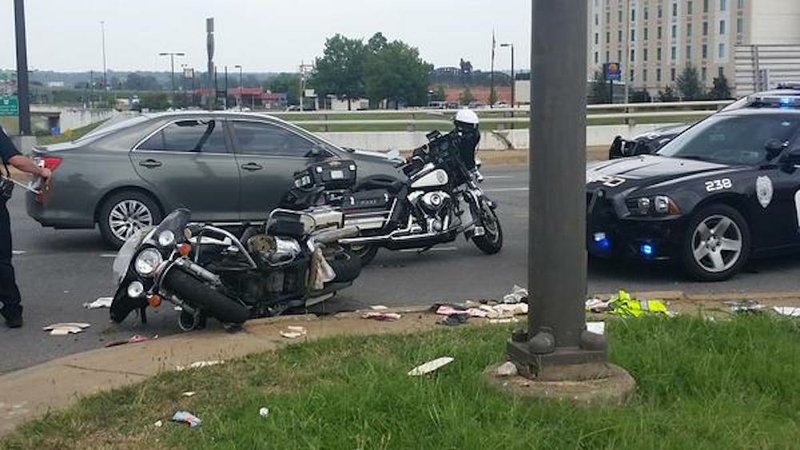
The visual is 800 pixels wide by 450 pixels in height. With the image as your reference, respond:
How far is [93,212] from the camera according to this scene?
34.8 feet

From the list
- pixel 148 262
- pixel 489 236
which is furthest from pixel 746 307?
pixel 148 262

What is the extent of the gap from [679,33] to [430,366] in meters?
137

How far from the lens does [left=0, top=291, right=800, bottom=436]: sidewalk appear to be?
5469mm

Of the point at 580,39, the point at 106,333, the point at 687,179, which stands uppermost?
the point at 580,39

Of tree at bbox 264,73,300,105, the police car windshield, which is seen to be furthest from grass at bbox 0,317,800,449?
tree at bbox 264,73,300,105

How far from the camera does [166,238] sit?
22.7 ft

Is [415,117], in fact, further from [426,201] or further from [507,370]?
[507,370]

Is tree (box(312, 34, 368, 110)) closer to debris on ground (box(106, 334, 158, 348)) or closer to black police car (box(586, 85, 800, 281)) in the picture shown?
black police car (box(586, 85, 800, 281))

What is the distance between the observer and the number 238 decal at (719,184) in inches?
347

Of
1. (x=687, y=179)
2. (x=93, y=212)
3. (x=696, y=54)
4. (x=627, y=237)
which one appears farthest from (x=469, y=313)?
(x=696, y=54)

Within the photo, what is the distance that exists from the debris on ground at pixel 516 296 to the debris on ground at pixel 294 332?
71.5 inches

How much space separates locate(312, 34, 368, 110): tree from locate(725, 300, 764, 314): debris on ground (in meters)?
45.9

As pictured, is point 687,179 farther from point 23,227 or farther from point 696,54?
point 696,54

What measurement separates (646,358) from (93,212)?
701cm
